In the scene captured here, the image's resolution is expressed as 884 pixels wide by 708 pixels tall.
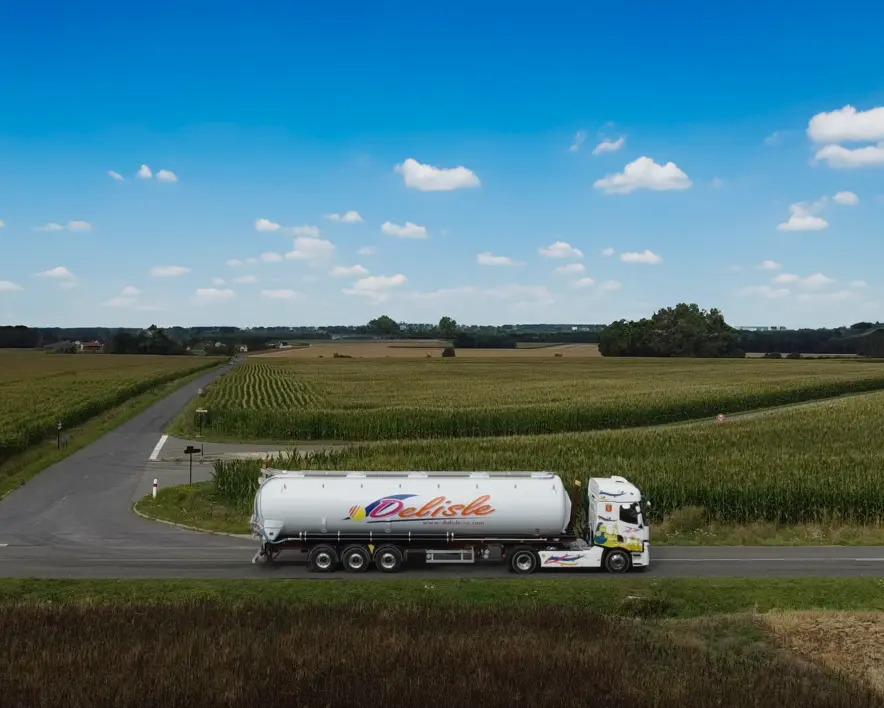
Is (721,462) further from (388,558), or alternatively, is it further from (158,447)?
(158,447)

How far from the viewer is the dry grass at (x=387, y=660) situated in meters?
12.4

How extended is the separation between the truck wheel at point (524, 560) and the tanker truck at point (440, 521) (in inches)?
1.2

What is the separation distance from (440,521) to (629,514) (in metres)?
5.77

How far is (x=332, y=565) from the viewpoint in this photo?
24016 mm

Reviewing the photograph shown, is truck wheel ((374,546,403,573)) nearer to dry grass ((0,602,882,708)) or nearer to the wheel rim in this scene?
dry grass ((0,602,882,708))

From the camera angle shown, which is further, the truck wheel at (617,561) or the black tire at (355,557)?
the truck wheel at (617,561)

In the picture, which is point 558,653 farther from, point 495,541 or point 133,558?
point 133,558

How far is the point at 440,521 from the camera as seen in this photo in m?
23.6

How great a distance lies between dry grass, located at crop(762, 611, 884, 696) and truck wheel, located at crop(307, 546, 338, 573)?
12.1 metres

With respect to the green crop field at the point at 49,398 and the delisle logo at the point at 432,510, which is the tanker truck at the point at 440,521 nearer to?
the delisle logo at the point at 432,510

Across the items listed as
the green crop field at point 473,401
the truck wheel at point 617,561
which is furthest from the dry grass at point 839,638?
the green crop field at point 473,401

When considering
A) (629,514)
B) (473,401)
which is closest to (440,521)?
(629,514)

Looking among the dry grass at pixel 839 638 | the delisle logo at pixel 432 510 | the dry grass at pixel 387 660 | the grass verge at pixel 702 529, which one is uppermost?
the delisle logo at pixel 432 510

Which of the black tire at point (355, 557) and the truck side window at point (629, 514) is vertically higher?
the truck side window at point (629, 514)
